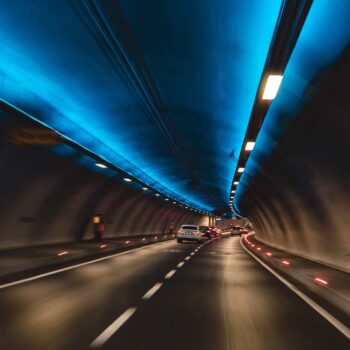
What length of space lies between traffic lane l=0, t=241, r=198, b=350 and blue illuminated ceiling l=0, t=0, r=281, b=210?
5.47m

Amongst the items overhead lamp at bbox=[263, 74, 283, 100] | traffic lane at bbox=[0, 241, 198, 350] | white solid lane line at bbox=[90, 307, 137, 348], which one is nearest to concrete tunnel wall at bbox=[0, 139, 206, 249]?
traffic lane at bbox=[0, 241, 198, 350]

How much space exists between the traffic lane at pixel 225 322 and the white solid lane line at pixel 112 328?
0.35 feet

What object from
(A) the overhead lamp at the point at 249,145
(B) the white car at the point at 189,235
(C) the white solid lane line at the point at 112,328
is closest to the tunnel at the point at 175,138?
(C) the white solid lane line at the point at 112,328

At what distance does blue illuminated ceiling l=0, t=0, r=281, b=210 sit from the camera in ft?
28.7

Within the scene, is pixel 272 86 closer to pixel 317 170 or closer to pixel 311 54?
pixel 311 54

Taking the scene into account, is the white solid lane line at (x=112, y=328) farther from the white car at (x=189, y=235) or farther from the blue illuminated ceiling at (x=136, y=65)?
the white car at (x=189, y=235)

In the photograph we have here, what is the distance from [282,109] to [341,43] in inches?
183

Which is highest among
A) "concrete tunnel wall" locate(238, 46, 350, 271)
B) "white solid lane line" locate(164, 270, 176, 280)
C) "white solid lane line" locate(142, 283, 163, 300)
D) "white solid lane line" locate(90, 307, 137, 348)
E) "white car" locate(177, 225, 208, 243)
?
"white car" locate(177, 225, 208, 243)

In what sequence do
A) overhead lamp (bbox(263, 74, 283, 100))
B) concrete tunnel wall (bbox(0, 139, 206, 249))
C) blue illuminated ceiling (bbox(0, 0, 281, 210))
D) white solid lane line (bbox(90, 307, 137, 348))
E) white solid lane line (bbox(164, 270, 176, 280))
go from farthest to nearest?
1. concrete tunnel wall (bbox(0, 139, 206, 249))
2. white solid lane line (bbox(164, 270, 176, 280))
3. overhead lamp (bbox(263, 74, 283, 100))
4. blue illuminated ceiling (bbox(0, 0, 281, 210))
5. white solid lane line (bbox(90, 307, 137, 348))

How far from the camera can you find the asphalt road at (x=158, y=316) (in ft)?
20.5

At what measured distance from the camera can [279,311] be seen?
28.8 ft

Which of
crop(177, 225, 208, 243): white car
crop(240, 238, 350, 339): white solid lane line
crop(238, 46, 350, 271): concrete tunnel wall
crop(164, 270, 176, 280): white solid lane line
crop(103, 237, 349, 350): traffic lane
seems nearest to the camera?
crop(103, 237, 349, 350): traffic lane

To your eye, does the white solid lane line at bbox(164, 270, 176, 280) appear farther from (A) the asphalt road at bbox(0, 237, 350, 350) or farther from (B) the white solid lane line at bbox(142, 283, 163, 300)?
(B) the white solid lane line at bbox(142, 283, 163, 300)

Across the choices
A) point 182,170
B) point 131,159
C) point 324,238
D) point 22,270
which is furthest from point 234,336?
point 182,170
